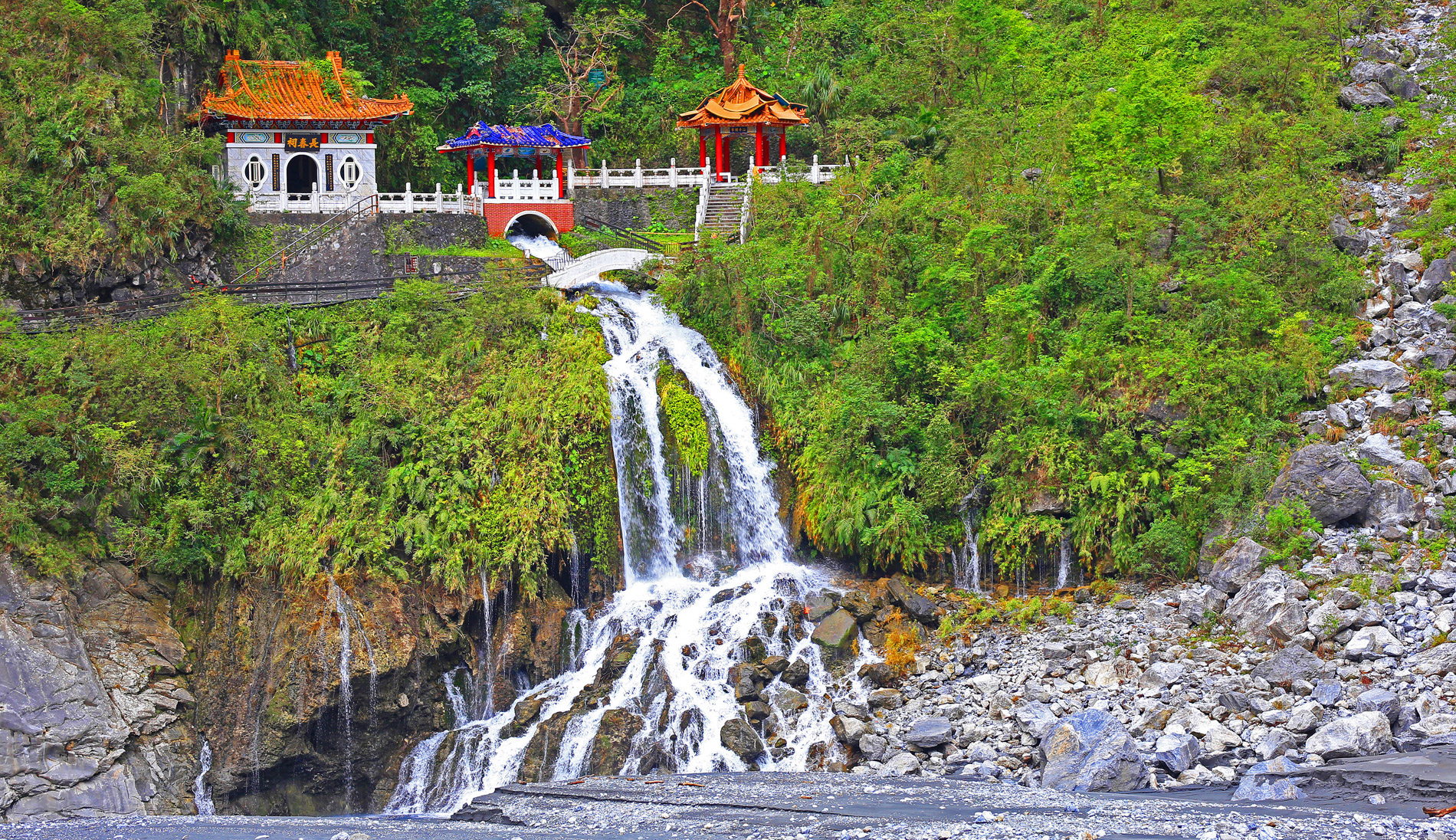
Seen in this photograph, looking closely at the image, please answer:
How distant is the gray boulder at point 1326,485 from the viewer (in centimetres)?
2195

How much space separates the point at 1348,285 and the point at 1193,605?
7661 millimetres

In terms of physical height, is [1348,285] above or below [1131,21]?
below

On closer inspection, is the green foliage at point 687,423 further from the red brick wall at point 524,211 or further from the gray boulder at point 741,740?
the red brick wall at point 524,211

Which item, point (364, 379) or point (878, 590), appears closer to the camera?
point (878, 590)

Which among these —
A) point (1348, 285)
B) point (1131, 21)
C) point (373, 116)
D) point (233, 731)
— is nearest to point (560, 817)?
point (233, 731)

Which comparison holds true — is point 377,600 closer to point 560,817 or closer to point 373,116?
point 560,817

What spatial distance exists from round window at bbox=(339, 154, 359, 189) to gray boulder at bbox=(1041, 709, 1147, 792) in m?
24.2

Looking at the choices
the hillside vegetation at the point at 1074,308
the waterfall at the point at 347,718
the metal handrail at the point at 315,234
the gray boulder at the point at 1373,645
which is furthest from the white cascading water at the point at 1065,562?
the metal handrail at the point at 315,234

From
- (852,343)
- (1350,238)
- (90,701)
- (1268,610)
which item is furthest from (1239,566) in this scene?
(90,701)

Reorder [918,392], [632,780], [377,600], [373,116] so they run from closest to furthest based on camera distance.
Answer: [632,780] < [377,600] < [918,392] < [373,116]

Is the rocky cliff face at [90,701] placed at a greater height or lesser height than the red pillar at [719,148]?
lesser

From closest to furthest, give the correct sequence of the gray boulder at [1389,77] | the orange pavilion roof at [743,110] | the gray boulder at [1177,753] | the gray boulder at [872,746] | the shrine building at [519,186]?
the gray boulder at [1177,753], the gray boulder at [872,746], the gray boulder at [1389,77], the shrine building at [519,186], the orange pavilion roof at [743,110]

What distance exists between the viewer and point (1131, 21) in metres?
35.6

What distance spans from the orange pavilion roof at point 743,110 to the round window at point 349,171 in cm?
890
